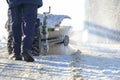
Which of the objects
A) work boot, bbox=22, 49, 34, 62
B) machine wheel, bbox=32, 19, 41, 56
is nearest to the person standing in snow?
work boot, bbox=22, 49, 34, 62

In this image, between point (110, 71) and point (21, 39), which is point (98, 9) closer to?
point (21, 39)

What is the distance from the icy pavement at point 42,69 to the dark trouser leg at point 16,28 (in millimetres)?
245

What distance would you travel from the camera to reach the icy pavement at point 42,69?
4613mm

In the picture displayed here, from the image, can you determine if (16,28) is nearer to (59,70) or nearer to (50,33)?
(59,70)

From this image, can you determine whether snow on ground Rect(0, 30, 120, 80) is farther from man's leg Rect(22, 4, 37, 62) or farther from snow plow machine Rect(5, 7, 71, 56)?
snow plow machine Rect(5, 7, 71, 56)

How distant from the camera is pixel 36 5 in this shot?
20.2 feet

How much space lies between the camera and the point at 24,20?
6168mm

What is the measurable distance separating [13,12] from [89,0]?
13.6m

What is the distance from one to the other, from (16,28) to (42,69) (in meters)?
1.38

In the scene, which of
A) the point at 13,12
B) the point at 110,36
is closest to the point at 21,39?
the point at 13,12

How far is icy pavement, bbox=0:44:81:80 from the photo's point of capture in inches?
182

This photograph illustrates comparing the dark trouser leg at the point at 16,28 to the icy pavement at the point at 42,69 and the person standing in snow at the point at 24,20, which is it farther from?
the icy pavement at the point at 42,69

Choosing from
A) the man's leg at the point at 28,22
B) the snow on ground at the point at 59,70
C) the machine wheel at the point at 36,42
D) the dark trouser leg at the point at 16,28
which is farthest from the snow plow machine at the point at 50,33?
the snow on ground at the point at 59,70

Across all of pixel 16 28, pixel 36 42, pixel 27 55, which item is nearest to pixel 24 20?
pixel 16 28
